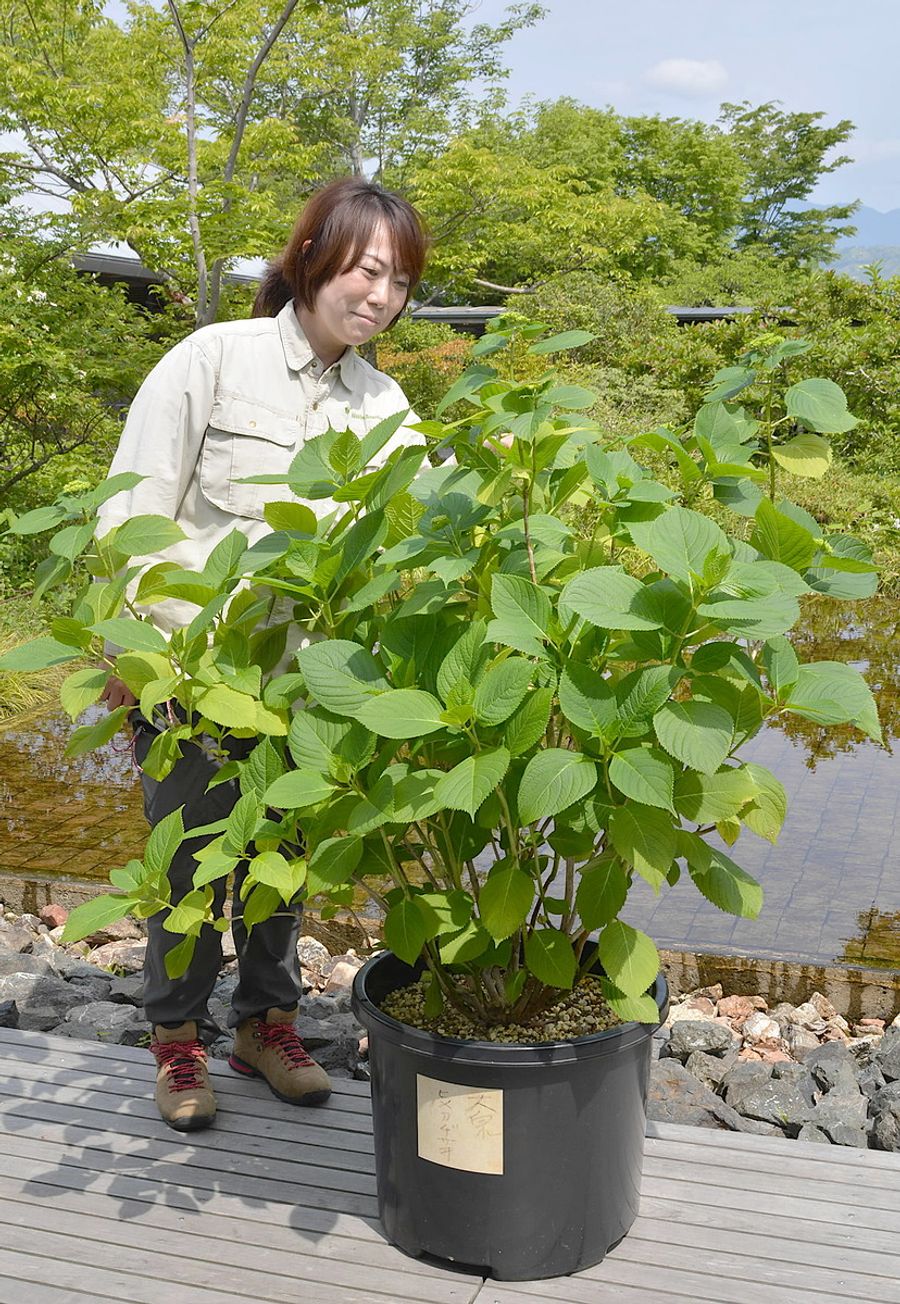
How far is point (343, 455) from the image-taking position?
1.47 m

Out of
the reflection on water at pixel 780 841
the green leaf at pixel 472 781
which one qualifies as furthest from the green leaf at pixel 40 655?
the reflection on water at pixel 780 841

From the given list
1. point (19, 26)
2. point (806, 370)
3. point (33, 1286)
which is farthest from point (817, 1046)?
point (19, 26)

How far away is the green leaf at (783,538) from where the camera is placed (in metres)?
1.35

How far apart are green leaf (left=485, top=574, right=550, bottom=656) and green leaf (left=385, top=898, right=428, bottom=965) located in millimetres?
371

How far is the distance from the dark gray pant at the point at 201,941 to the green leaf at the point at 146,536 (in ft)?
1.54

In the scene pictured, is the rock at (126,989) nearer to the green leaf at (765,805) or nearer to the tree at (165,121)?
the green leaf at (765,805)

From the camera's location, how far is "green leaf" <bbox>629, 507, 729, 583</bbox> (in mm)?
1165

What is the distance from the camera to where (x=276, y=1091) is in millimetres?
2064

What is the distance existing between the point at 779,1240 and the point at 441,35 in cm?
2445

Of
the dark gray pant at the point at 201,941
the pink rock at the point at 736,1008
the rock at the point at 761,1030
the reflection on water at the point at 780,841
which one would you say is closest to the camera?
the dark gray pant at the point at 201,941

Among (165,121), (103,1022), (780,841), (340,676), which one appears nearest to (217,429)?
(340,676)

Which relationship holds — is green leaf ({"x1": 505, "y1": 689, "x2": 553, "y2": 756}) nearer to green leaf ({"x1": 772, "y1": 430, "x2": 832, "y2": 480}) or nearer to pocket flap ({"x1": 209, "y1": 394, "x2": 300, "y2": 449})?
green leaf ({"x1": 772, "y1": 430, "x2": 832, "y2": 480})

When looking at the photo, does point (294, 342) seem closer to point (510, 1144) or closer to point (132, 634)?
point (132, 634)

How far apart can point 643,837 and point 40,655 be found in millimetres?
731
